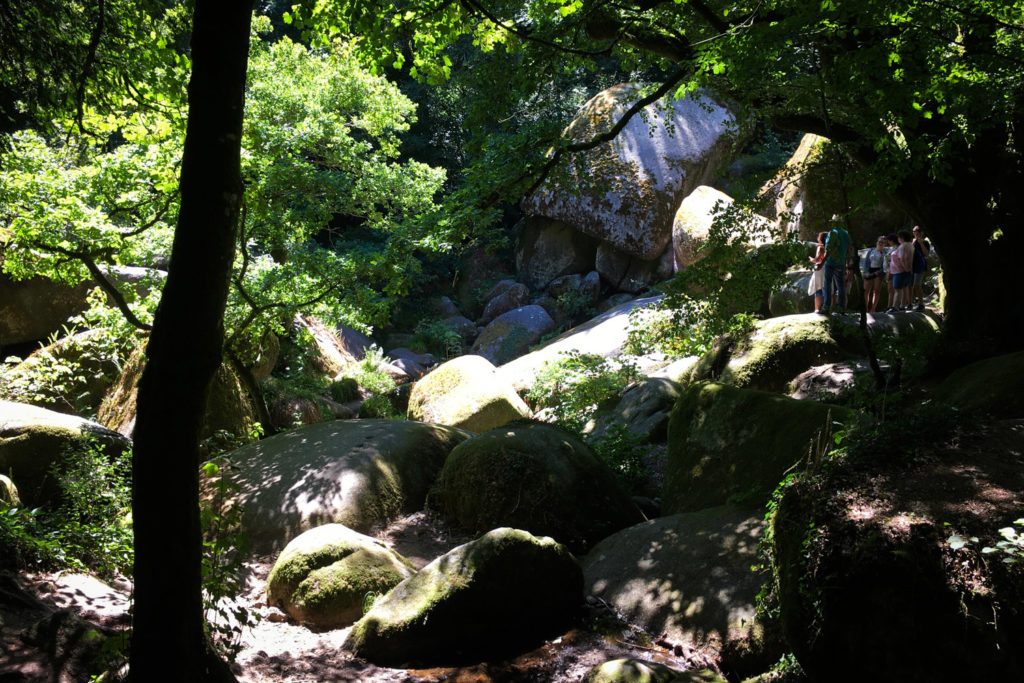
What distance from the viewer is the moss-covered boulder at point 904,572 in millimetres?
2598

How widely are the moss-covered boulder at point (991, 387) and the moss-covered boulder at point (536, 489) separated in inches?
128

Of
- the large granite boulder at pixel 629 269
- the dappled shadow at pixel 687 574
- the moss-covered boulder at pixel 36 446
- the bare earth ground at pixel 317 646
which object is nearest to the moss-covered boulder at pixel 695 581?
the dappled shadow at pixel 687 574

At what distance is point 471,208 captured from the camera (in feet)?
23.2

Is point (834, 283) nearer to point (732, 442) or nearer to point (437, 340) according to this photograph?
point (732, 442)

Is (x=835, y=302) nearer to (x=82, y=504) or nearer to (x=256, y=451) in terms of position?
(x=256, y=451)

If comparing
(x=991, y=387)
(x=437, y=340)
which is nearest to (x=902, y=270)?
(x=991, y=387)

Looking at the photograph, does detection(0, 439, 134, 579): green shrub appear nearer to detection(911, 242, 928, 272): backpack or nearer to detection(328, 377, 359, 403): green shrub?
detection(328, 377, 359, 403): green shrub

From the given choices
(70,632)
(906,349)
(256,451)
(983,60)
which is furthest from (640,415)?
(70,632)

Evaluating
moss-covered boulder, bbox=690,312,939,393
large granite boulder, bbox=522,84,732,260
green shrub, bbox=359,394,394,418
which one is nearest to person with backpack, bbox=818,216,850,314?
moss-covered boulder, bbox=690,312,939,393

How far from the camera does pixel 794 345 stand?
10.2 m

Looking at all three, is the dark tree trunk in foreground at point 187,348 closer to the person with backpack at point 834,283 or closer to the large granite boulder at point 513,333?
the person with backpack at point 834,283

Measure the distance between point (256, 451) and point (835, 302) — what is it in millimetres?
9155

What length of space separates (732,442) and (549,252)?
17701mm

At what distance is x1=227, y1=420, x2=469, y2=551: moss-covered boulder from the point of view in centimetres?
718
